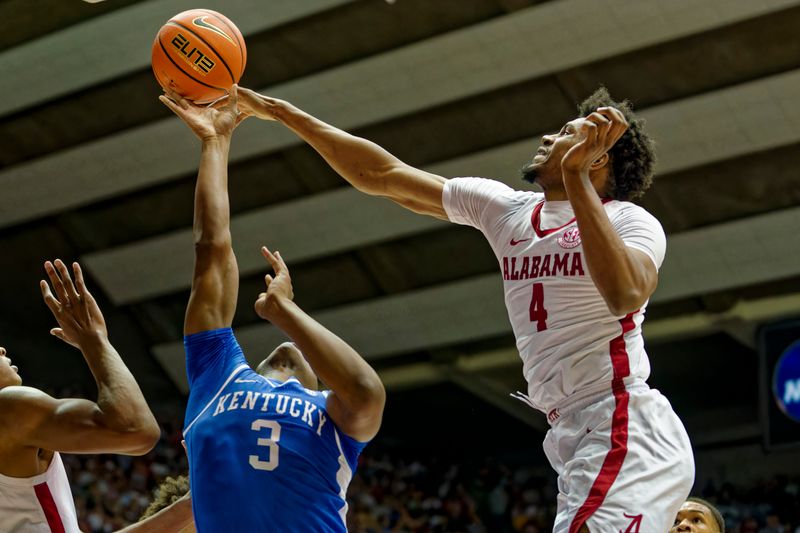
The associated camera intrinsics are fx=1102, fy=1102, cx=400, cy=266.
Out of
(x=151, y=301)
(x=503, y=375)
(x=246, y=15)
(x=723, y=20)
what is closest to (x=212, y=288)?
(x=723, y=20)

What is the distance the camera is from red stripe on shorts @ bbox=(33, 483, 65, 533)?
4156 mm

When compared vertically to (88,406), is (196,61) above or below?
above

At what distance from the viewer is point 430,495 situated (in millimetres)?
18219

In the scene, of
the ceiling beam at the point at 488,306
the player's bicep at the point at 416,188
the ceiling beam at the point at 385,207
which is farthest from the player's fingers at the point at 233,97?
the ceiling beam at the point at 488,306

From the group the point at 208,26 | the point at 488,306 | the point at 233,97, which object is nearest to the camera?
the point at 233,97

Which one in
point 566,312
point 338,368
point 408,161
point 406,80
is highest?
point 406,80

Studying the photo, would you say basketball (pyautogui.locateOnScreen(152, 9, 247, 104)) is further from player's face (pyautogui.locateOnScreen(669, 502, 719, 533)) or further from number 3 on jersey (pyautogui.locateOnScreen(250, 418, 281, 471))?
player's face (pyautogui.locateOnScreen(669, 502, 719, 533))

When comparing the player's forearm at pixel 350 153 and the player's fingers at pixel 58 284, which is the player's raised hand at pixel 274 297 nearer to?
the player's fingers at pixel 58 284

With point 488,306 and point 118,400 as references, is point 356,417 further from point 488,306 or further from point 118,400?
point 488,306

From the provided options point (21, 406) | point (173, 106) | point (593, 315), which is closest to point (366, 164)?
point (173, 106)

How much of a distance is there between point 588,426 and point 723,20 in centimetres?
1083

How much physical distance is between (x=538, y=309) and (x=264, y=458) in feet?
3.70

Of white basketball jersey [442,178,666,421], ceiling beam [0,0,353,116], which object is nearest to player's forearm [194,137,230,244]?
white basketball jersey [442,178,666,421]

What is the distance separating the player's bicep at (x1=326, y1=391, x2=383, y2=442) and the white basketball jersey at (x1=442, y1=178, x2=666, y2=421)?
73 cm
